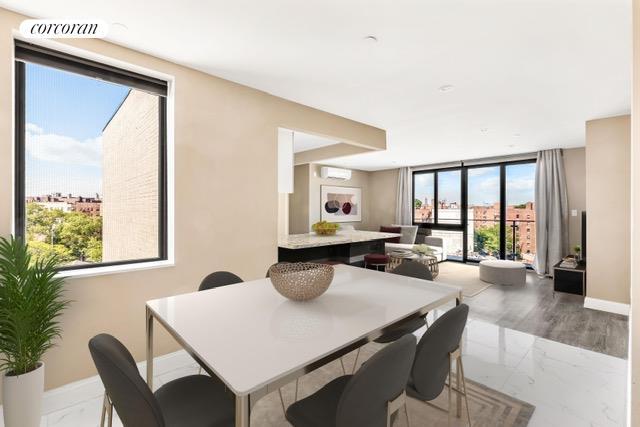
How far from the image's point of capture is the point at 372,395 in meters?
0.93

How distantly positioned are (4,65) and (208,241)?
5.36ft

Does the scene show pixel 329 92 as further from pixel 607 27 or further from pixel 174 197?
pixel 607 27

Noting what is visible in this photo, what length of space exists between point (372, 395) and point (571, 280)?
4.78 m

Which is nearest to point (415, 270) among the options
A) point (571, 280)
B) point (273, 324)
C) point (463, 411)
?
point (463, 411)

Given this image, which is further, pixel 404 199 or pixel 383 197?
pixel 383 197

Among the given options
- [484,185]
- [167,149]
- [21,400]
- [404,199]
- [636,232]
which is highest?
[484,185]

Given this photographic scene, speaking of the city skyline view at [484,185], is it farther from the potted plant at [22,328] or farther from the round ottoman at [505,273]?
the potted plant at [22,328]

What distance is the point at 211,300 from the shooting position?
1.50 metres

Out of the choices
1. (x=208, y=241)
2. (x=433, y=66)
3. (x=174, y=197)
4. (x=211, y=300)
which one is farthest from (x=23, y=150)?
(x=433, y=66)

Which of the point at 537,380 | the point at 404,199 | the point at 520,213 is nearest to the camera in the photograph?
the point at 537,380

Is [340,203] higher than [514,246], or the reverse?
[340,203]

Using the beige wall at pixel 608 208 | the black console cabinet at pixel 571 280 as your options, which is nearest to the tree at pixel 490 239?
the black console cabinet at pixel 571 280

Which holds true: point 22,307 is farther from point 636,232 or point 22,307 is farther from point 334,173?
point 334,173
